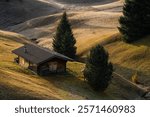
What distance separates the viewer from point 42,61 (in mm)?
71875

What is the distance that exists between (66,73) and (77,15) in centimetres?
7410

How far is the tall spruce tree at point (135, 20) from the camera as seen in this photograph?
9275 cm

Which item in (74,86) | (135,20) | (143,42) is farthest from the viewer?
(135,20)

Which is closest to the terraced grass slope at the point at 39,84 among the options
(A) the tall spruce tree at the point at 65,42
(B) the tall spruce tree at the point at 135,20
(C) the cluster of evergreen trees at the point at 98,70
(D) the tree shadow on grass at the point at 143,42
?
(C) the cluster of evergreen trees at the point at 98,70

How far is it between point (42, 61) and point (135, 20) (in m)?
29.9

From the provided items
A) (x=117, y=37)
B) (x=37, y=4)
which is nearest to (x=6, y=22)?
(x=37, y=4)

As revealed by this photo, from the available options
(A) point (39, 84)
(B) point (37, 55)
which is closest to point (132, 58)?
(B) point (37, 55)

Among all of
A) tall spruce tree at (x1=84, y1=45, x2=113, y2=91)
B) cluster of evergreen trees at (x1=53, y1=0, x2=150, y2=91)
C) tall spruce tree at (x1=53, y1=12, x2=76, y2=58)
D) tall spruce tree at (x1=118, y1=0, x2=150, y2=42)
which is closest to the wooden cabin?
tall spruce tree at (x1=84, y1=45, x2=113, y2=91)

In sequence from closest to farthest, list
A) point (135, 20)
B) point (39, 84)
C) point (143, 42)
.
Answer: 1. point (39, 84)
2. point (143, 42)
3. point (135, 20)

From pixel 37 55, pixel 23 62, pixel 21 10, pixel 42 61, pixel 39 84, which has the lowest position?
pixel 21 10

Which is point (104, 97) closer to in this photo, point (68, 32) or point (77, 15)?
point (68, 32)

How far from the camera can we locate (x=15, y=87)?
5184 cm

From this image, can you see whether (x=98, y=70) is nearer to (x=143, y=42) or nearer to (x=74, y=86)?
(x=74, y=86)

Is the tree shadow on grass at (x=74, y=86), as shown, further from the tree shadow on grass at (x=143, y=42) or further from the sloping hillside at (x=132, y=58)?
the tree shadow on grass at (x=143, y=42)
